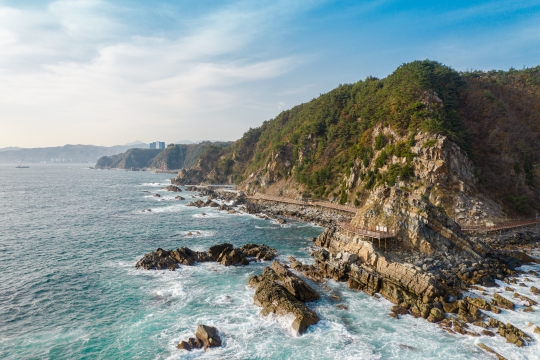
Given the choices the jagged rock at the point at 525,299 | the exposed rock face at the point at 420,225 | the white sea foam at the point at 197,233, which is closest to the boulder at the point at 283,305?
the exposed rock face at the point at 420,225

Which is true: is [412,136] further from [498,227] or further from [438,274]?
[438,274]

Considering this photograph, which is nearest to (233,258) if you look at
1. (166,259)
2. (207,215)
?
(166,259)

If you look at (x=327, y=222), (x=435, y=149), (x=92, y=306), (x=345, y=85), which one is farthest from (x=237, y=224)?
(x=345, y=85)

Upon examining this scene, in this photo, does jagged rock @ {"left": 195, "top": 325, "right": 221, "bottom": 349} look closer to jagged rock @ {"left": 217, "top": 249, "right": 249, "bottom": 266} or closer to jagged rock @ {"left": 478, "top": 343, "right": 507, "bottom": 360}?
jagged rock @ {"left": 217, "top": 249, "right": 249, "bottom": 266}

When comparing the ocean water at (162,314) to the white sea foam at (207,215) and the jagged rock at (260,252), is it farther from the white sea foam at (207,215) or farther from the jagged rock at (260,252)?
the white sea foam at (207,215)

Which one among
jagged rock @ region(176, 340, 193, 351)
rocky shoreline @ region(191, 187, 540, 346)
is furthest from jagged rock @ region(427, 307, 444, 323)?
jagged rock @ region(176, 340, 193, 351)

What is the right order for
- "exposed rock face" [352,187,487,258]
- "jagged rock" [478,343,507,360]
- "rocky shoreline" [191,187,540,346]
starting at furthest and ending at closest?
"exposed rock face" [352,187,487,258] → "rocky shoreline" [191,187,540,346] → "jagged rock" [478,343,507,360]

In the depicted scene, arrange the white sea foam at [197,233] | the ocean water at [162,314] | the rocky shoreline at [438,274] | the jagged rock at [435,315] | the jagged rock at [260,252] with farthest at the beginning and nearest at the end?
the white sea foam at [197,233], the jagged rock at [260,252], the rocky shoreline at [438,274], the jagged rock at [435,315], the ocean water at [162,314]
